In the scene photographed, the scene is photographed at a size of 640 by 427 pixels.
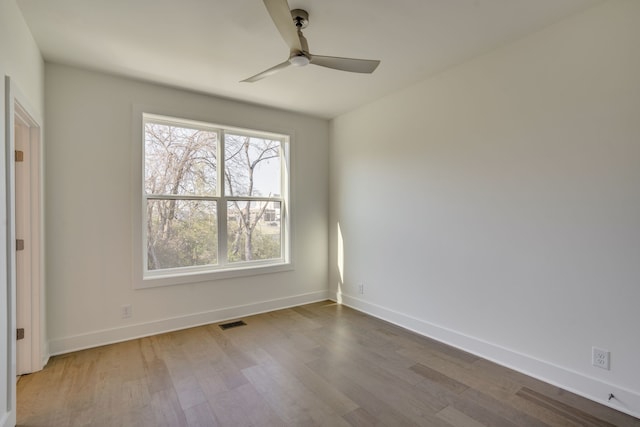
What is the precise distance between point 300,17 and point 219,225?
100 inches

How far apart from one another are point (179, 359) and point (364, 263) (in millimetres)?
2348

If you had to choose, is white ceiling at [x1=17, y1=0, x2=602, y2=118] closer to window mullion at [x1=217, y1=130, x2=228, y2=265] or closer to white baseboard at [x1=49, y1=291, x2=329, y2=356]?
window mullion at [x1=217, y1=130, x2=228, y2=265]

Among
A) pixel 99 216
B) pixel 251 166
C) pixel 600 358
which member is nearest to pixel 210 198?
pixel 251 166

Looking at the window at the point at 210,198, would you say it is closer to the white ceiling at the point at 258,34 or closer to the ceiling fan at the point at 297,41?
the white ceiling at the point at 258,34

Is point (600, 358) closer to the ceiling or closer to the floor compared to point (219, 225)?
closer to the floor

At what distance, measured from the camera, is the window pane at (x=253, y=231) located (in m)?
4.07

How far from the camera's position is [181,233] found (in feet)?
12.1

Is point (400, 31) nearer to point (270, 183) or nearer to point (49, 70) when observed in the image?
point (270, 183)

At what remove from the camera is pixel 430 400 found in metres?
2.22

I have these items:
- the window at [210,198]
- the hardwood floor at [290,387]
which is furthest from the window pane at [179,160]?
the hardwood floor at [290,387]

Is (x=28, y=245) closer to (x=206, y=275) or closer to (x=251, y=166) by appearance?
(x=206, y=275)

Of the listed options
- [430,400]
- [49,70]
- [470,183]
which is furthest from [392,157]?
[49,70]

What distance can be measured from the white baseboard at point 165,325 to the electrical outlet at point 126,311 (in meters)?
0.11

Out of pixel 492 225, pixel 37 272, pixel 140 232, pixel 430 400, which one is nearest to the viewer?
pixel 430 400
